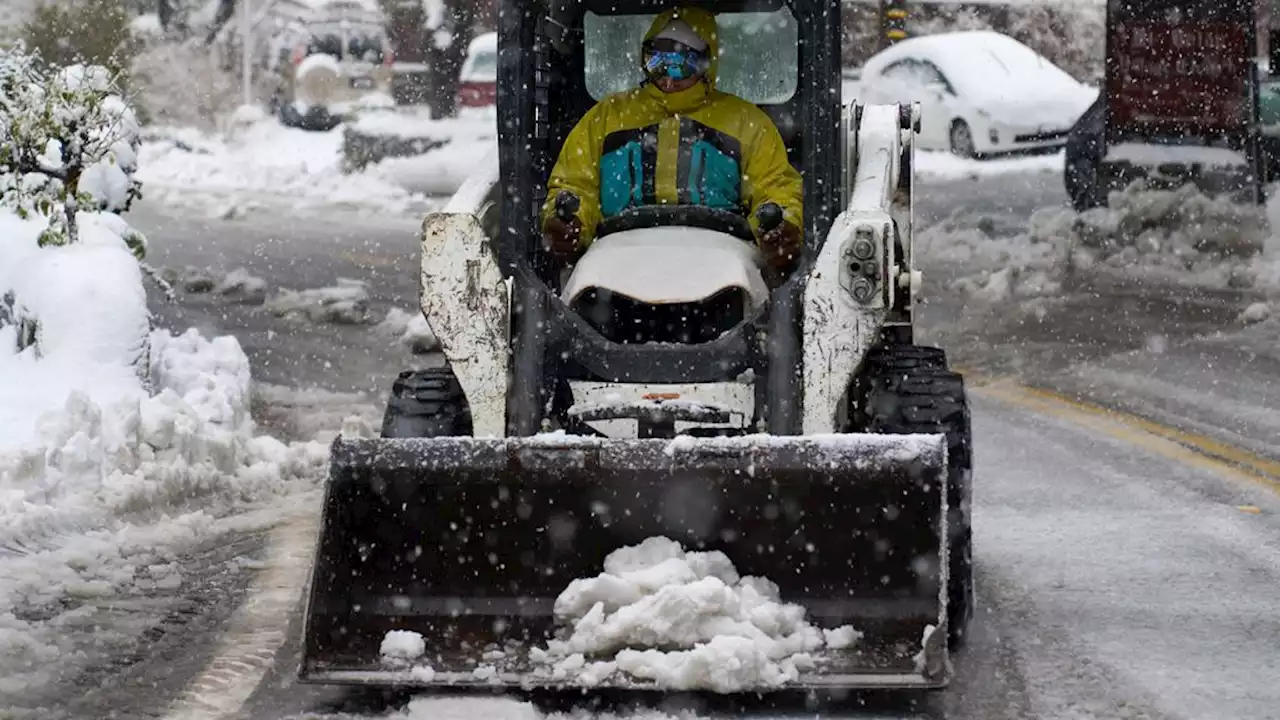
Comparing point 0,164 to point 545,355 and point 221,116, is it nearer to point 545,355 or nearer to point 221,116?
point 545,355

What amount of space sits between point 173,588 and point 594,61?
2.78 m

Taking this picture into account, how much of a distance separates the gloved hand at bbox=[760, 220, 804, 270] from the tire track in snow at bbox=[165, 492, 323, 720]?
2.05 m

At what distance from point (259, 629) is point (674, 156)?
7.61 ft

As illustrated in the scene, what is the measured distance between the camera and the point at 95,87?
464 inches

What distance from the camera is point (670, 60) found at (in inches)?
332

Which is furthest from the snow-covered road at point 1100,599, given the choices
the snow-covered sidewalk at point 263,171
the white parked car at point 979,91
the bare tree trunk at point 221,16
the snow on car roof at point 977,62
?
the bare tree trunk at point 221,16

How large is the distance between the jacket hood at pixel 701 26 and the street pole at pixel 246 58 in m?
28.9

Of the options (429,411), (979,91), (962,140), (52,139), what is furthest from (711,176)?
(962,140)

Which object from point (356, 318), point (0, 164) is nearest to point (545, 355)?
point (0, 164)

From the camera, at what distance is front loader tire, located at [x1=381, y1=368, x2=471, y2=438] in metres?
8.02

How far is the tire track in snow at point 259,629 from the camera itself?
676 cm

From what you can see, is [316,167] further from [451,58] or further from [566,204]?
[566,204]

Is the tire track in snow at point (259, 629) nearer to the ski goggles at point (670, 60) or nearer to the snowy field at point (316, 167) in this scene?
the ski goggles at point (670, 60)

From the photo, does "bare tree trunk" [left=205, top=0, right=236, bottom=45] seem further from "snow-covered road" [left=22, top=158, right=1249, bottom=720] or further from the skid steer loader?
the skid steer loader
